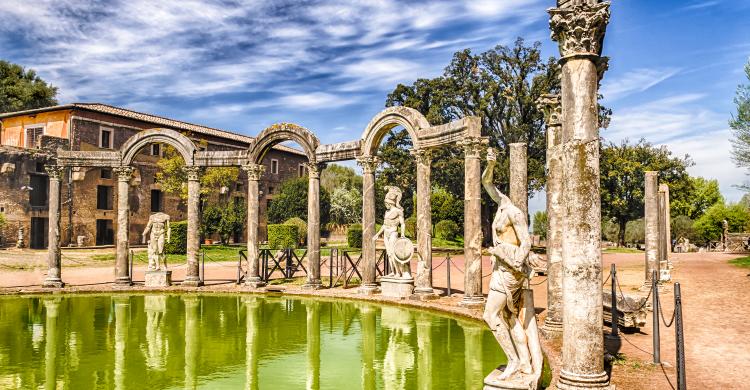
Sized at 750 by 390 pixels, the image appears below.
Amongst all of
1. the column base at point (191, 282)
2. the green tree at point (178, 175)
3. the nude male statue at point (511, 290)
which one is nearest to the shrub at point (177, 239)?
the green tree at point (178, 175)

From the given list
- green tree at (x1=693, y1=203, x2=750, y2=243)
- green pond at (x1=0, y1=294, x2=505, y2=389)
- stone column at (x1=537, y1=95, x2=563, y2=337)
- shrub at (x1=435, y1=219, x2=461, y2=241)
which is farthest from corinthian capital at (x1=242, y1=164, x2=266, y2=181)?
green tree at (x1=693, y1=203, x2=750, y2=243)

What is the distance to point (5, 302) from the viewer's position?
15.4 metres

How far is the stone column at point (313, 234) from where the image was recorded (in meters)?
17.0

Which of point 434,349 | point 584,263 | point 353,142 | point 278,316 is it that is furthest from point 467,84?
point 584,263

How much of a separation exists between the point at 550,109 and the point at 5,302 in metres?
15.5

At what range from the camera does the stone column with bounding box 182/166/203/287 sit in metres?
17.8

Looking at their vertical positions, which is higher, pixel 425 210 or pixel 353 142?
pixel 353 142

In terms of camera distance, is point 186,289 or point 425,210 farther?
point 186,289

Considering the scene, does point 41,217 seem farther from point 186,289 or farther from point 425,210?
point 425,210

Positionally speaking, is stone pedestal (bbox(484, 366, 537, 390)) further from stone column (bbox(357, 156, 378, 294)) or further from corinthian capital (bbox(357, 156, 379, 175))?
corinthian capital (bbox(357, 156, 379, 175))

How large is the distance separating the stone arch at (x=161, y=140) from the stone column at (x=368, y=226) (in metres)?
6.33

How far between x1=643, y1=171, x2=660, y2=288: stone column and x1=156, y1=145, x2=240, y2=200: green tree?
29.5 m

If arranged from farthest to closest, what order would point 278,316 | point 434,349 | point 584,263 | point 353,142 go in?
point 353,142 → point 278,316 → point 434,349 → point 584,263

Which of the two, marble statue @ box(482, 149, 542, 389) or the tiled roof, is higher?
the tiled roof
